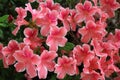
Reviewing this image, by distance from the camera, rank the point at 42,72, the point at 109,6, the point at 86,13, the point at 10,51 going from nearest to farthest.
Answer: the point at 42,72 → the point at 10,51 → the point at 86,13 → the point at 109,6

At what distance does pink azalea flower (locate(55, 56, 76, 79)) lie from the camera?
87.8 inches

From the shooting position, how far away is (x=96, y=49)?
7.60ft

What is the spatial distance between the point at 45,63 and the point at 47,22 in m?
0.25

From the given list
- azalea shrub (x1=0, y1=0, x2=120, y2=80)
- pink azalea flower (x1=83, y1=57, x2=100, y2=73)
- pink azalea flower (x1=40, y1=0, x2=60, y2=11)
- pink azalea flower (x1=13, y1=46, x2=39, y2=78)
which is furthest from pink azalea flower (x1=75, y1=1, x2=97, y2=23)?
pink azalea flower (x1=13, y1=46, x2=39, y2=78)

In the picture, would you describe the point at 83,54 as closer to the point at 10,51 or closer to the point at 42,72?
the point at 42,72

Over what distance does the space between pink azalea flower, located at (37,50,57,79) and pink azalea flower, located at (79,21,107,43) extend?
0.26m

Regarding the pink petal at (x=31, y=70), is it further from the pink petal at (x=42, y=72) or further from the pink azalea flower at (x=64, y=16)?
the pink azalea flower at (x=64, y=16)

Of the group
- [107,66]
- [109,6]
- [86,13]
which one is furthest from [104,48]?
[109,6]

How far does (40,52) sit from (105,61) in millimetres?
417

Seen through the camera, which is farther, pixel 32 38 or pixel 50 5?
pixel 50 5

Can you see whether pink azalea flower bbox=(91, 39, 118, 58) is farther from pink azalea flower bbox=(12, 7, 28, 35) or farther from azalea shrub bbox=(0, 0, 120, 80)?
pink azalea flower bbox=(12, 7, 28, 35)

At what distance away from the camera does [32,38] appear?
7.53ft

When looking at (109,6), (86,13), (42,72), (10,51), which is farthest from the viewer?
(109,6)

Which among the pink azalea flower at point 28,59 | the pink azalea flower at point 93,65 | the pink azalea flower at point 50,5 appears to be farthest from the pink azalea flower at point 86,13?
the pink azalea flower at point 28,59
